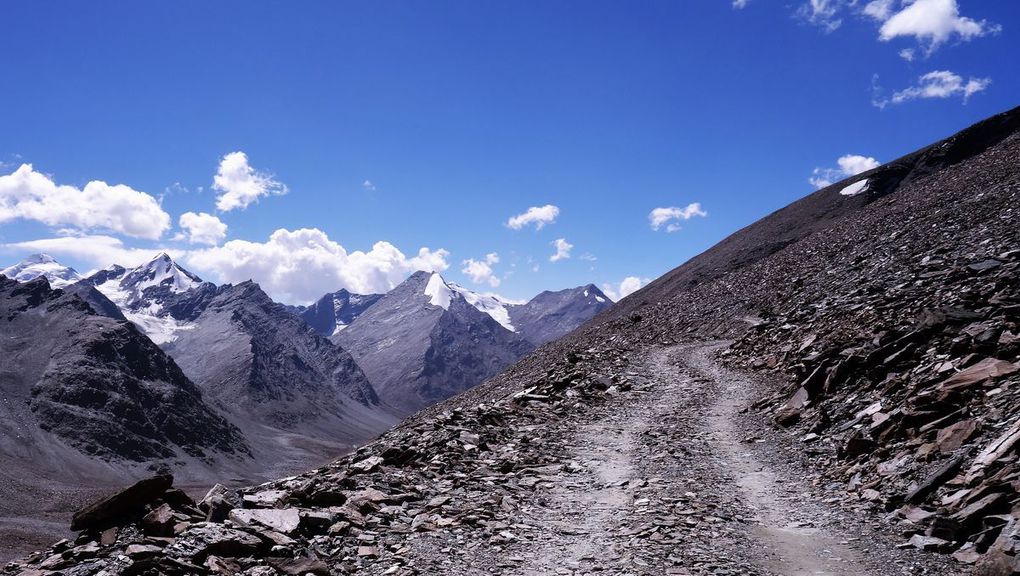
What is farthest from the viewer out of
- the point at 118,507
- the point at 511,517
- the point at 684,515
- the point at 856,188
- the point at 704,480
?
the point at 856,188

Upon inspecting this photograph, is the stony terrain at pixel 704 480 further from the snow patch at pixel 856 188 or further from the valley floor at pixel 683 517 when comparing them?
the snow patch at pixel 856 188

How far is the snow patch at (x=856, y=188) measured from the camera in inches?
3681

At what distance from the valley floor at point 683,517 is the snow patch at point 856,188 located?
88.9 meters

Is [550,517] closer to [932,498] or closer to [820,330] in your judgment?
[932,498]

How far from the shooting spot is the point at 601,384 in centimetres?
2658

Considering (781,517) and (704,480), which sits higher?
(704,480)

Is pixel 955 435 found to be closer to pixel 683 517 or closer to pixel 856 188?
pixel 683 517

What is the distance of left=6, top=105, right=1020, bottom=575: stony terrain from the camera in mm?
9172

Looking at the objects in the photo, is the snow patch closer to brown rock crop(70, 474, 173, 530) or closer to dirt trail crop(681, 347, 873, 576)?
dirt trail crop(681, 347, 873, 576)

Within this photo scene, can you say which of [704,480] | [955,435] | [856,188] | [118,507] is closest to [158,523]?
[118,507]

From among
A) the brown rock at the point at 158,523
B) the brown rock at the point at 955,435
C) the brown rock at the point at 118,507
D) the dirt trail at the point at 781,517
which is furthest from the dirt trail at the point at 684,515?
the brown rock at the point at 118,507

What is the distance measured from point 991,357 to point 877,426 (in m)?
2.93

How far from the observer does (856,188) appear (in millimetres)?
95688

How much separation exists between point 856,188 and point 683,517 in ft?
331
